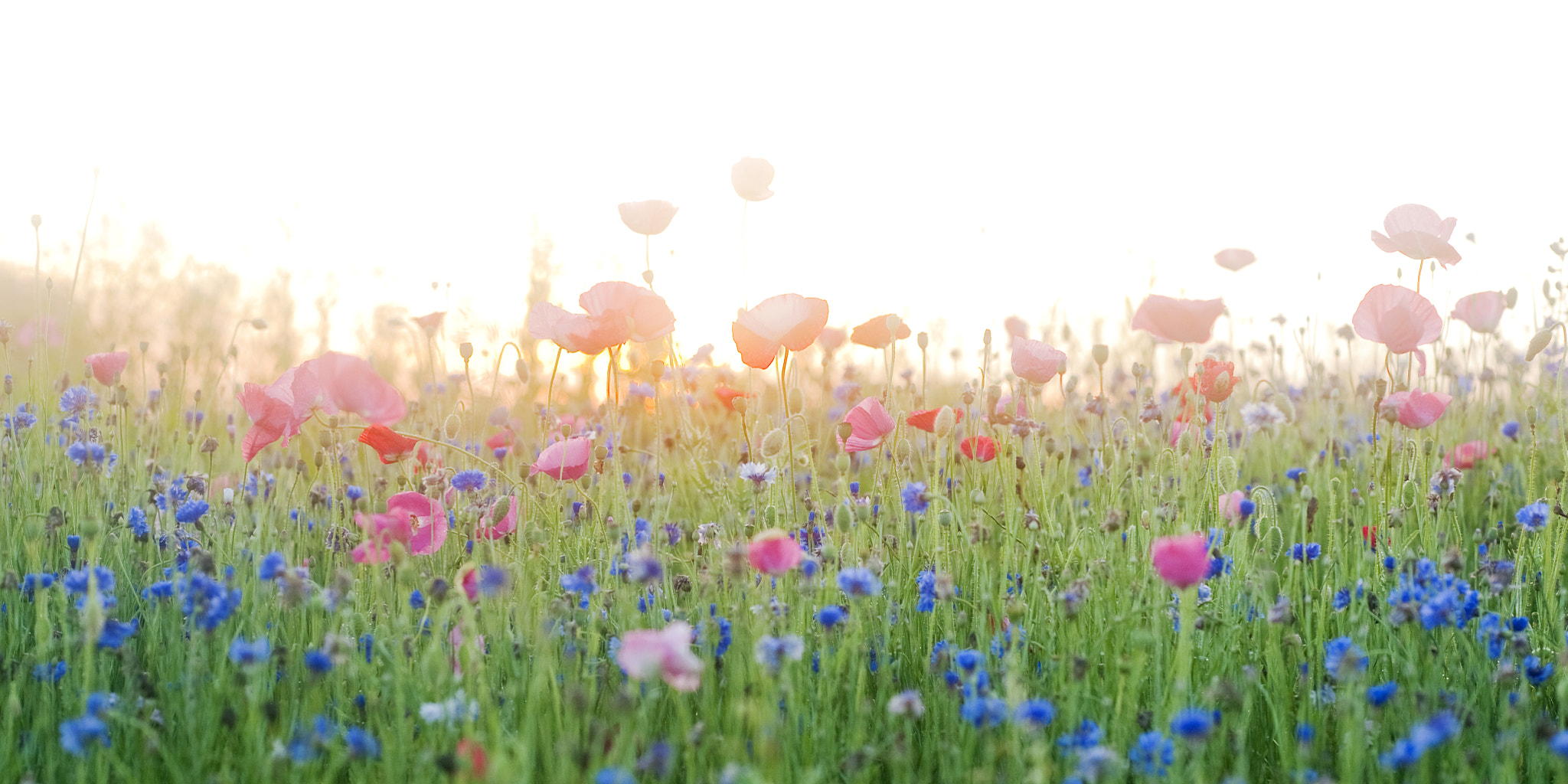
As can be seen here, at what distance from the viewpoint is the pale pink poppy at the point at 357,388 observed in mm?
1890

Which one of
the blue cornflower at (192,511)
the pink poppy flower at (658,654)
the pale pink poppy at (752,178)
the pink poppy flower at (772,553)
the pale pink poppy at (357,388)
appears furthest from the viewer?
the pale pink poppy at (752,178)

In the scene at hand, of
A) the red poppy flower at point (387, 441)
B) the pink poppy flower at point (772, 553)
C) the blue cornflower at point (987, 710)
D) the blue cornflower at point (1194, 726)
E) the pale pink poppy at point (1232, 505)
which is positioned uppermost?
the red poppy flower at point (387, 441)

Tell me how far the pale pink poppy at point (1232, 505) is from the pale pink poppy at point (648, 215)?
143 centimetres

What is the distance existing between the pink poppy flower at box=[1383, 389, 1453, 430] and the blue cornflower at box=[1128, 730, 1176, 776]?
1153 mm

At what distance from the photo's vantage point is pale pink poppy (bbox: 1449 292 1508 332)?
2857 mm

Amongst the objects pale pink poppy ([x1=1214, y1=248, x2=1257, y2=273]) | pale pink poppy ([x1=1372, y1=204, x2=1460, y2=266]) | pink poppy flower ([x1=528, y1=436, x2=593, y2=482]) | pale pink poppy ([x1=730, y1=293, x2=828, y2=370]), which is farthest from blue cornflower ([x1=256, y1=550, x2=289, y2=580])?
pale pink poppy ([x1=1214, y1=248, x2=1257, y2=273])

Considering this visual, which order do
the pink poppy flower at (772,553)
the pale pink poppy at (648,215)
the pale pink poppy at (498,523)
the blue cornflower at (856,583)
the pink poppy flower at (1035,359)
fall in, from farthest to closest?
the pale pink poppy at (648,215), the pink poppy flower at (1035,359), the pale pink poppy at (498,523), the blue cornflower at (856,583), the pink poppy flower at (772,553)

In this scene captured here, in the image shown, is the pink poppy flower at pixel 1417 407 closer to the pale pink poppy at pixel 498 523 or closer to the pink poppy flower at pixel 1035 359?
the pink poppy flower at pixel 1035 359

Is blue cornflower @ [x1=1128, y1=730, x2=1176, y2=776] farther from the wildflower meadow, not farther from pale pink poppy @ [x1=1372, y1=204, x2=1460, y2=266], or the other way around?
pale pink poppy @ [x1=1372, y1=204, x2=1460, y2=266]

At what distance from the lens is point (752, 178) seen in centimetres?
284

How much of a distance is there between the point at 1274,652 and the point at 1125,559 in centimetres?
45

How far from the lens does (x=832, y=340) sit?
3518mm

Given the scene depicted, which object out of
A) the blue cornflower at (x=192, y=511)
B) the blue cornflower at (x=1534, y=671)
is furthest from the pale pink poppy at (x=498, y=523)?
the blue cornflower at (x=1534, y=671)

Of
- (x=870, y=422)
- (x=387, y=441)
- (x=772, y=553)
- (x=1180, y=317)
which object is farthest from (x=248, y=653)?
(x=1180, y=317)
